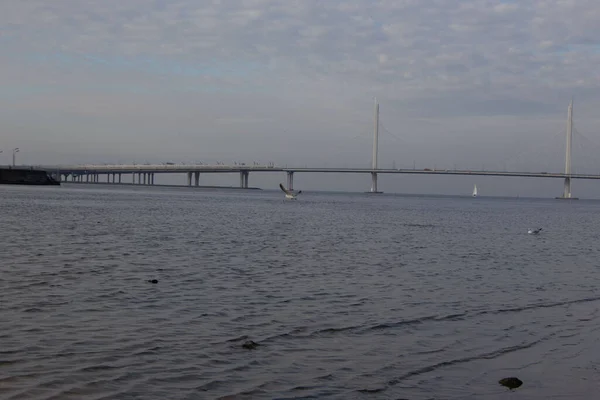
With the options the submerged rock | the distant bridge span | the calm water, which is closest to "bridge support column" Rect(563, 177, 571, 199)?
the distant bridge span

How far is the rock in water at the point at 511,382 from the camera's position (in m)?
7.38

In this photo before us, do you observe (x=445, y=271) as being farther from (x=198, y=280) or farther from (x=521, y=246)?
(x=521, y=246)

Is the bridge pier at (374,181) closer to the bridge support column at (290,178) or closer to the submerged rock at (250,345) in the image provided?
the bridge support column at (290,178)

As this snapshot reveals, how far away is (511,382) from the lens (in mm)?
7445

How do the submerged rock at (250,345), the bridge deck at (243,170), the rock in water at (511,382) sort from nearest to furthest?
the rock in water at (511,382) < the submerged rock at (250,345) < the bridge deck at (243,170)

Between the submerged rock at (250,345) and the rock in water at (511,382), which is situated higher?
the submerged rock at (250,345)

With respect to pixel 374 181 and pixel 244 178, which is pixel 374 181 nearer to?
pixel 374 181

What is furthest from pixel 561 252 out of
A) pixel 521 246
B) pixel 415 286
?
pixel 415 286

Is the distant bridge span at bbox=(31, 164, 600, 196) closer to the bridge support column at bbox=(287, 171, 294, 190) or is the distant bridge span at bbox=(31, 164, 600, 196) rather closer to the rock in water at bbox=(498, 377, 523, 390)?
the bridge support column at bbox=(287, 171, 294, 190)

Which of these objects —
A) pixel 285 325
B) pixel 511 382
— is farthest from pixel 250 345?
pixel 511 382

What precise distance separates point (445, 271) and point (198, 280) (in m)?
6.48

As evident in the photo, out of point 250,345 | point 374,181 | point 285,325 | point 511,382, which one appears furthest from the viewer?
point 374,181

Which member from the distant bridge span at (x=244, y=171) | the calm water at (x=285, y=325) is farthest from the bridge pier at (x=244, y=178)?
the calm water at (x=285, y=325)

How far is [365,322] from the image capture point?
34.3 ft
